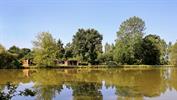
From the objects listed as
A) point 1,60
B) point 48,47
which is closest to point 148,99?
point 1,60

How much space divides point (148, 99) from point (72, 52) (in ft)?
196

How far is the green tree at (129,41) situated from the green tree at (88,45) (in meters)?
5.05

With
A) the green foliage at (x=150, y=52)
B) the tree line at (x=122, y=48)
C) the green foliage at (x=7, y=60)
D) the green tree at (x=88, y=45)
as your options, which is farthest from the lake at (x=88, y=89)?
the green foliage at (x=150, y=52)

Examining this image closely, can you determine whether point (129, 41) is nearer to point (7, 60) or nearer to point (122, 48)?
point (122, 48)

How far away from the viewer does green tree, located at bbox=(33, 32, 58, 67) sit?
54500mm

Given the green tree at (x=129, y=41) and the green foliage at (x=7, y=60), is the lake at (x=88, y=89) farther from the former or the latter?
the green tree at (x=129, y=41)

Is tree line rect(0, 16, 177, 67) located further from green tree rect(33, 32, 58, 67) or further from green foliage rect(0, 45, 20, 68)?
green foliage rect(0, 45, 20, 68)

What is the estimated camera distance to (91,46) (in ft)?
233

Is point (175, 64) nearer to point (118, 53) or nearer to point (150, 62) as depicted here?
point (150, 62)

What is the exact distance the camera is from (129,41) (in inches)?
2665

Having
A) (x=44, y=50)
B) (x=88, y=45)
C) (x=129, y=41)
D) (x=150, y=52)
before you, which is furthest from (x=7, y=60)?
(x=150, y=52)

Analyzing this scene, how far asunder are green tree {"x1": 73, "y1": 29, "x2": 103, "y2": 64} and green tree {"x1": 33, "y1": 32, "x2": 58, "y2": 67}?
15.2m

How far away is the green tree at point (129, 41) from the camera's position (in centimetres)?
6675

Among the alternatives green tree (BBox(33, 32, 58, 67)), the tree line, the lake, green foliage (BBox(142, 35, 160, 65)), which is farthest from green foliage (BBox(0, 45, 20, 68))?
green foliage (BBox(142, 35, 160, 65))
